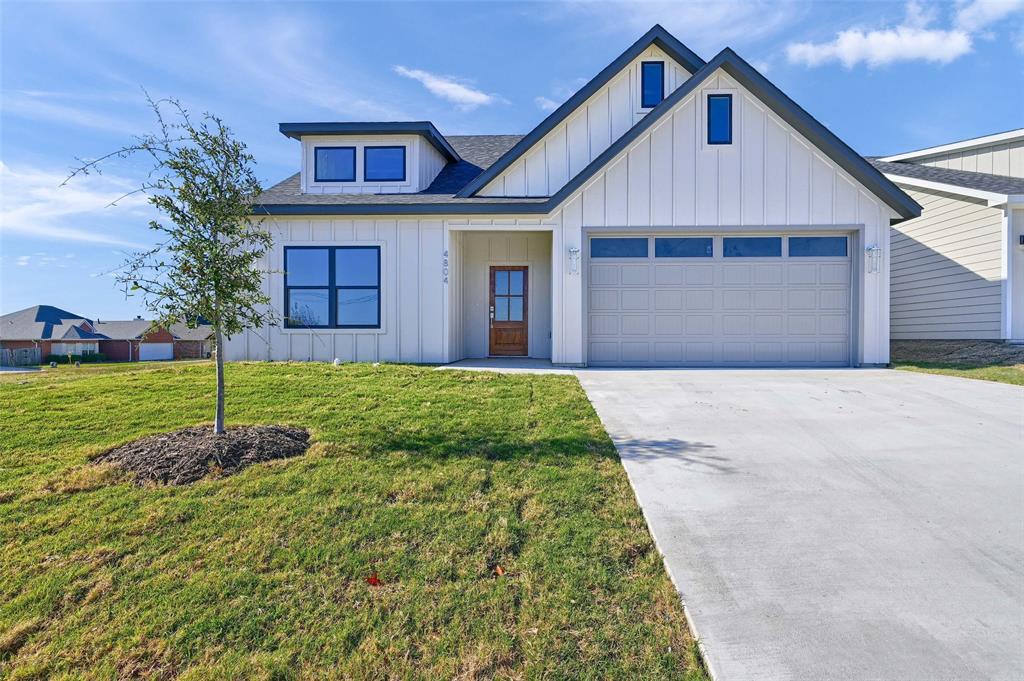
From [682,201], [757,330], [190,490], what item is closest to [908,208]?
[757,330]

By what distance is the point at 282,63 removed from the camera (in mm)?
10172

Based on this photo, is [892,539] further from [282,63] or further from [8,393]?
[282,63]

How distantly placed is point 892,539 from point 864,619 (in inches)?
39.5

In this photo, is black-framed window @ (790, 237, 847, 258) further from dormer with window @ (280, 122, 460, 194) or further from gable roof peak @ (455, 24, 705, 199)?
dormer with window @ (280, 122, 460, 194)

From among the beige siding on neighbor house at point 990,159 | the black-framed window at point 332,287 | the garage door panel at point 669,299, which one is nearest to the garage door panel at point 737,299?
the garage door panel at point 669,299

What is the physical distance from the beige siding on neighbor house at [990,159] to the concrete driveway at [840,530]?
12.5 meters

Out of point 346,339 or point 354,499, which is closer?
point 354,499

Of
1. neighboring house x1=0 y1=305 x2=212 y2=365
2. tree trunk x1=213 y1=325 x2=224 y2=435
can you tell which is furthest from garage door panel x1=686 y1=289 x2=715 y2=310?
neighboring house x1=0 y1=305 x2=212 y2=365

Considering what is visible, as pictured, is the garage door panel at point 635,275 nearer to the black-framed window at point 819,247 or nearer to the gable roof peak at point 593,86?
the black-framed window at point 819,247

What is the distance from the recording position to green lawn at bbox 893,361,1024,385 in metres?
8.45

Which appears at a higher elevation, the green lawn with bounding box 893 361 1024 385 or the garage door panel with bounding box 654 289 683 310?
the garage door panel with bounding box 654 289 683 310

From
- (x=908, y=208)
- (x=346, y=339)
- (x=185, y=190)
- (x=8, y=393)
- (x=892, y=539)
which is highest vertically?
(x=908, y=208)

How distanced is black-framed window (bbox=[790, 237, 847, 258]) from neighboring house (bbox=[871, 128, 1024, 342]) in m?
4.16

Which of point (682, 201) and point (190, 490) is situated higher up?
point (682, 201)
